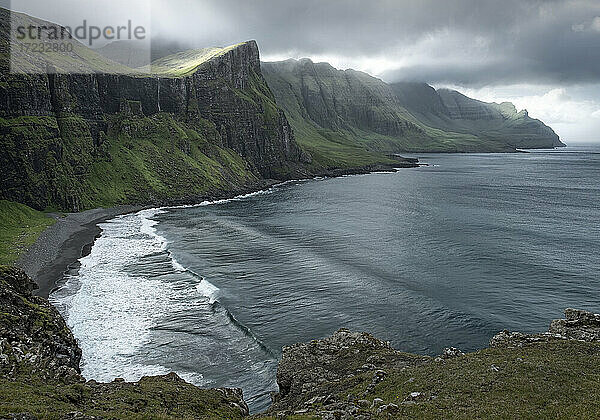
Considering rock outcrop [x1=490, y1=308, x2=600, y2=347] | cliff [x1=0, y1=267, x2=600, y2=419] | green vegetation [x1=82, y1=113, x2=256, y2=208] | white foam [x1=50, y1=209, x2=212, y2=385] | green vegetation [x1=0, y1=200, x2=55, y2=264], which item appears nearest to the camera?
cliff [x1=0, y1=267, x2=600, y2=419]

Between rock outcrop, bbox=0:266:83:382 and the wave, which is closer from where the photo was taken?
rock outcrop, bbox=0:266:83:382

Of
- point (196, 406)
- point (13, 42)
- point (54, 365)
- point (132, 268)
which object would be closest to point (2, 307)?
point (54, 365)

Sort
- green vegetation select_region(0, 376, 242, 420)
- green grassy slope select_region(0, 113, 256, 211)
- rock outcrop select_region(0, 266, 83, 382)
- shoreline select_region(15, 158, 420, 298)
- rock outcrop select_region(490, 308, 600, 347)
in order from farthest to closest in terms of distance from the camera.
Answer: green grassy slope select_region(0, 113, 256, 211) → shoreline select_region(15, 158, 420, 298) → rock outcrop select_region(490, 308, 600, 347) → rock outcrop select_region(0, 266, 83, 382) → green vegetation select_region(0, 376, 242, 420)

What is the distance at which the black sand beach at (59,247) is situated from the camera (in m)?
72.9

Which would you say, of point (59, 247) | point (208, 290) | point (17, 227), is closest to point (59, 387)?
point (208, 290)

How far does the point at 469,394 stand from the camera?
88.2 ft

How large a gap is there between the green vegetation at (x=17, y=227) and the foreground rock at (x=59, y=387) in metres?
42.9

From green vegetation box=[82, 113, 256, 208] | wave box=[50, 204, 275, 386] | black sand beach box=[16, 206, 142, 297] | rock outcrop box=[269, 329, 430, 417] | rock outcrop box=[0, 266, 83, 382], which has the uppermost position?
green vegetation box=[82, 113, 256, 208]

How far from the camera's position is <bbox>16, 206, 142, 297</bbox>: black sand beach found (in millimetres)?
72938

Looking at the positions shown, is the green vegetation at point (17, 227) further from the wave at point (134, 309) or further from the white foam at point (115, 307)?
the wave at point (134, 309)

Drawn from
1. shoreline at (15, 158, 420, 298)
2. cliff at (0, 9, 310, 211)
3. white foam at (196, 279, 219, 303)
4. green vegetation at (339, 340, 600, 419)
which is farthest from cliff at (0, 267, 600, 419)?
cliff at (0, 9, 310, 211)

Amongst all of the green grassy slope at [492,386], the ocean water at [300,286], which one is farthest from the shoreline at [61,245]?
the green grassy slope at [492,386]

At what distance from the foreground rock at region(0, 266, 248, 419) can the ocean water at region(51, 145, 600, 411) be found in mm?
6151

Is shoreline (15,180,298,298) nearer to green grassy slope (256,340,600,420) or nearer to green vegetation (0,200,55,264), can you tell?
green vegetation (0,200,55,264)
